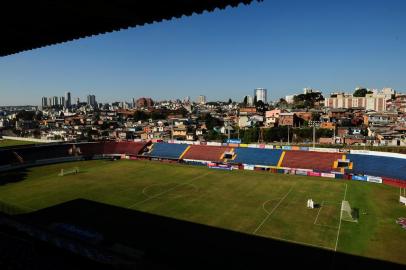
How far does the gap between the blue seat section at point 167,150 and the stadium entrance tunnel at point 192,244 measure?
126ft

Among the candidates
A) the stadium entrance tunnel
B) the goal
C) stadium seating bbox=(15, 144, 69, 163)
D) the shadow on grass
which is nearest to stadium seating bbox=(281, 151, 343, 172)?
the stadium entrance tunnel

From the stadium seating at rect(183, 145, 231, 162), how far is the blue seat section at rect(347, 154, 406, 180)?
25450mm

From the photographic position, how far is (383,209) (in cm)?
3725

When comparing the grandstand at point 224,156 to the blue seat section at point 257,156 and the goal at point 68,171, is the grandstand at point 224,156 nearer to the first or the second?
the blue seat section at point 257,156

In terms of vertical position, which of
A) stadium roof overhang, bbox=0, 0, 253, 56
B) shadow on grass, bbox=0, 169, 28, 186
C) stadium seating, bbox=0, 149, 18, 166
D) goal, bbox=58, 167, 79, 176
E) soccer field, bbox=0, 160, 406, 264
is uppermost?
stadium roof overhang, bbox=0, 0, 253, 56

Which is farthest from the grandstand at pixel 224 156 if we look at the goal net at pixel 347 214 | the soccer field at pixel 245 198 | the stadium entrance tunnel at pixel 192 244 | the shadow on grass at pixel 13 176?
the stadium entrance tunnel at pixel 192 244

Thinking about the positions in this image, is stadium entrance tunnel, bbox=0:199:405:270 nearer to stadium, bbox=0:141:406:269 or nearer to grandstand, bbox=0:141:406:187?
stadium, bbox=0:141:406:269

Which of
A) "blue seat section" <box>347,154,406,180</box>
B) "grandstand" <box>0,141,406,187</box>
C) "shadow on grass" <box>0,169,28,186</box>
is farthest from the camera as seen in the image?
"grandstand" <box>0,141,406,187</box>

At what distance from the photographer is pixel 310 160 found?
2365 inches

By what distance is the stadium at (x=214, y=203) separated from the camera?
2508cm

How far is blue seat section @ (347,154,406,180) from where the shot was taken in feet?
166

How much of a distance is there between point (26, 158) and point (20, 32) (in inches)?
2309

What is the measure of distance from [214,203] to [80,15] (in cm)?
2945

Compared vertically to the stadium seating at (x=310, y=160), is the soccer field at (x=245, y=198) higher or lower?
lower
